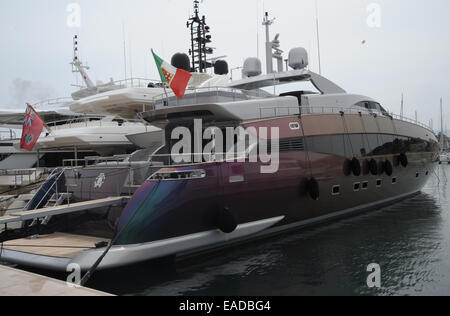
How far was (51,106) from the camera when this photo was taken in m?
34.0

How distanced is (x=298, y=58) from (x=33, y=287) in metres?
14.9

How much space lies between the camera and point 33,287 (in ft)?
19.1

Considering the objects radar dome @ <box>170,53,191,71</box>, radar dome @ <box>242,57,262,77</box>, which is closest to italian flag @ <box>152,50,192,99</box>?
radar dome @ <box>242,57,262,77</box>

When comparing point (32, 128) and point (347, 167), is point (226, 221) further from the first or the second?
point (32, 128)

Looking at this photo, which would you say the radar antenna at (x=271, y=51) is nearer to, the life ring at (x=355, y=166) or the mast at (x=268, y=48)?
the mast at (x=268, y=48)

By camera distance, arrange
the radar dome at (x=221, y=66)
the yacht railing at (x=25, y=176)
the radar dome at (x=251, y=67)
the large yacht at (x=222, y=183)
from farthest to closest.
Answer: the radar dome at (x=221, y=66)
the yacht railing at (x=25, y=176)
the radar dome at (x=251, y=67)
the large yacht at (x=222, y=183)

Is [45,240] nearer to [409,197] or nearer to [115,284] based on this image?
[115,284]

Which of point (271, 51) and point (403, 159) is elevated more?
point (271, 51)

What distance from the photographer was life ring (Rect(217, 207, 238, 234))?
29.3 feet

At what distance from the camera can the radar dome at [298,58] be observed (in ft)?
57.9

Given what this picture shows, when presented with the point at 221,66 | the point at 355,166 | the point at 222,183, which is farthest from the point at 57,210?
the point at 221,66

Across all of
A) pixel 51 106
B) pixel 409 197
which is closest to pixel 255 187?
pixel 409 197

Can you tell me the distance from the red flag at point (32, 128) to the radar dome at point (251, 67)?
9.60 metres

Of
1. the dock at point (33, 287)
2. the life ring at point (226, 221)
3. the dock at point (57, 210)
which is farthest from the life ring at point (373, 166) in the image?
the dock at point (33, 287)
